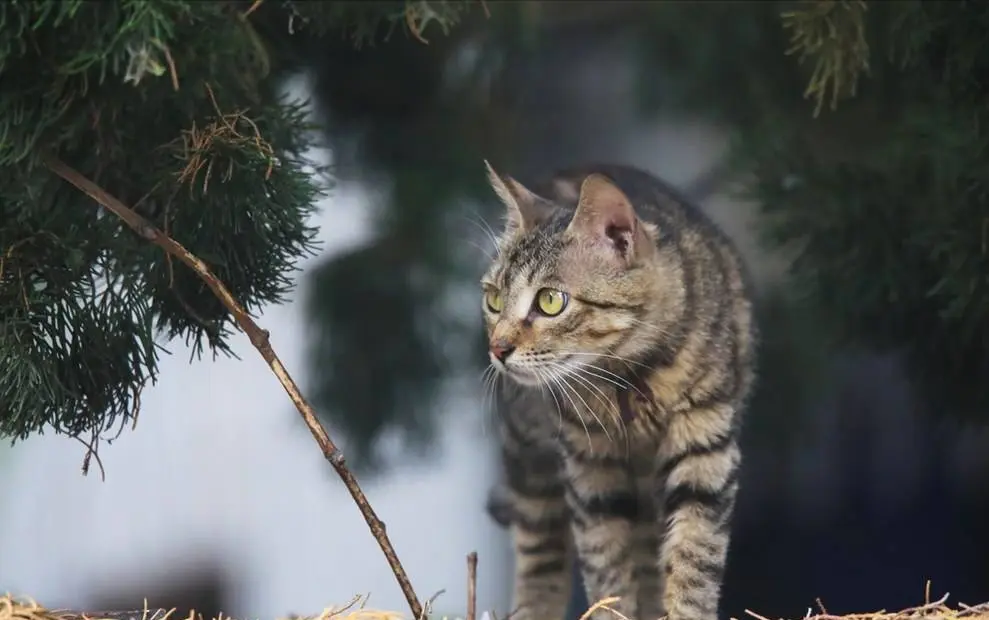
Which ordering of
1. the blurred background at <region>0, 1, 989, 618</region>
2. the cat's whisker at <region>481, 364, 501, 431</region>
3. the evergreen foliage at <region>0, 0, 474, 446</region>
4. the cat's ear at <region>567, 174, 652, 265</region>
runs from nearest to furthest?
the evergreen foliage at <region>0, 0, 474, 446</region> < the cat's ear at <region>567, 174, 652, 265</region> < the blurred background at <region>0, 1, 989, 618</region> < the cat's whisker at <region>481, 364, 501, 431</region>

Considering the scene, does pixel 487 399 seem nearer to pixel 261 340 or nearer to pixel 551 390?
pixel 551 390

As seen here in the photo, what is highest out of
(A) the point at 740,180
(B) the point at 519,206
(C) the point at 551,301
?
(A) the point at 740,180

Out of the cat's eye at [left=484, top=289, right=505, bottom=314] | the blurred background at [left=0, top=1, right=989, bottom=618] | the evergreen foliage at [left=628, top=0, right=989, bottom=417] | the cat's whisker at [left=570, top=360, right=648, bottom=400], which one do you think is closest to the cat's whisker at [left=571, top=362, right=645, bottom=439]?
the cat's whisker at [left=570, top=360, right=648, bottom=400]

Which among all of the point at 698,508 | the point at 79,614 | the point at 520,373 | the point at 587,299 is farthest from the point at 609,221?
the point at 79,614

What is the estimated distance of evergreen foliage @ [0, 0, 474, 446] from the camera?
3.05 feet

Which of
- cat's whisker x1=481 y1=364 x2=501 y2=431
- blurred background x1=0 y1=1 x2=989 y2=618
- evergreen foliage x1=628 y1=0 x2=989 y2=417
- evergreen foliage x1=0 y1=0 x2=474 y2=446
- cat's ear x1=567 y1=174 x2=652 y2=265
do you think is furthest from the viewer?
cat's whisker x1=481 y1=364 x2=501 y2=431

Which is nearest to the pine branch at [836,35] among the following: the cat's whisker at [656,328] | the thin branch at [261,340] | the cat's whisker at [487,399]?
the cat's whisker at [656,328]

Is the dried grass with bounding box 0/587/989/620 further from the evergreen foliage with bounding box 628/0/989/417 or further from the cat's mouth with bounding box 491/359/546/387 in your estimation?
the evergreen foliage with bounding box 628/0/989/417

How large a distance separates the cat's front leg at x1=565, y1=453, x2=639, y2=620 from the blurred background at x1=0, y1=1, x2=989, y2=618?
0.47ft

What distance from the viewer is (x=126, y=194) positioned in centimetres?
114

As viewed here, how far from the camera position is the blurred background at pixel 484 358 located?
1.40 metres

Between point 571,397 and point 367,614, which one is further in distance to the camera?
point 571,397

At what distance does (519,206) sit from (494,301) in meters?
0.12

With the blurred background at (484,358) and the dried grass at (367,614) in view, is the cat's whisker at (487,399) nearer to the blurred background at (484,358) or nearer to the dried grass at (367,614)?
the blurred background at (484,358)
